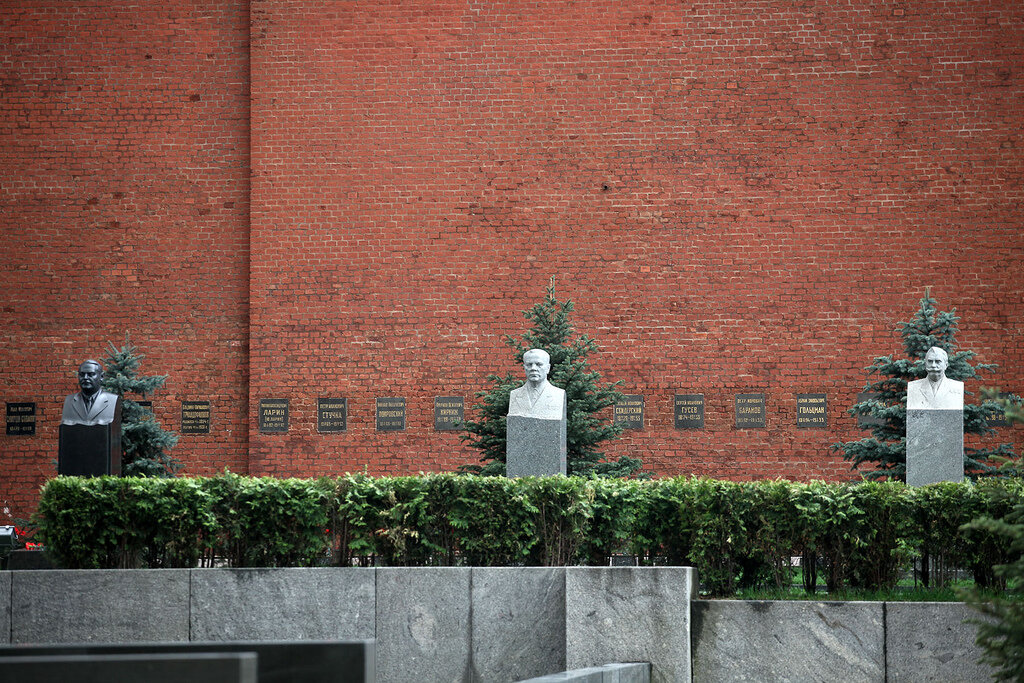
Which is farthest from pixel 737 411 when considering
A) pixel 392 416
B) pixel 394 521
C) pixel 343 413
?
pixel 394 521

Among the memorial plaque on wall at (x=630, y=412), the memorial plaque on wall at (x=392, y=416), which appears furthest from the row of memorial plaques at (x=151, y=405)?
the memorial plaque on wall at (x=630, y=412)

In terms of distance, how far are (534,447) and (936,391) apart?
13.1ft

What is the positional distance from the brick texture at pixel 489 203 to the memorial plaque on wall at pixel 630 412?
12 cm

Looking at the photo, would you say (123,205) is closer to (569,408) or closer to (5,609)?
(569,408)

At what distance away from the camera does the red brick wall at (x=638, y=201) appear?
15320 mm

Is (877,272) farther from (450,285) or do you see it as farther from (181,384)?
(181,384)

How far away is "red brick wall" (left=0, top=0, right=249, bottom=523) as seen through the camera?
1627 cm

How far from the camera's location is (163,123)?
54.2 feet

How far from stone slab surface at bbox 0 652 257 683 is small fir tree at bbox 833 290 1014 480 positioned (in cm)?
1137

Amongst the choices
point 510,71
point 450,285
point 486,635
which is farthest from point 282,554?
point 510,71

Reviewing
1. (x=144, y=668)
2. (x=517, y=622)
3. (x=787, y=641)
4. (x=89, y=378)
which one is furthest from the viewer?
(x=89, y=378)

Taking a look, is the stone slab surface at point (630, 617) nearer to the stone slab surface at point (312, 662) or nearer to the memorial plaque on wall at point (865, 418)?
the stone slab surface at point (312, 662)

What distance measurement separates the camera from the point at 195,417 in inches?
636

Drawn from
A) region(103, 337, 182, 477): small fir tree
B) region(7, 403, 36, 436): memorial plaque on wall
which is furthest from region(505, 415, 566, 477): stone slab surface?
region(7, 403, 36, 436): memorial plaque on wall
